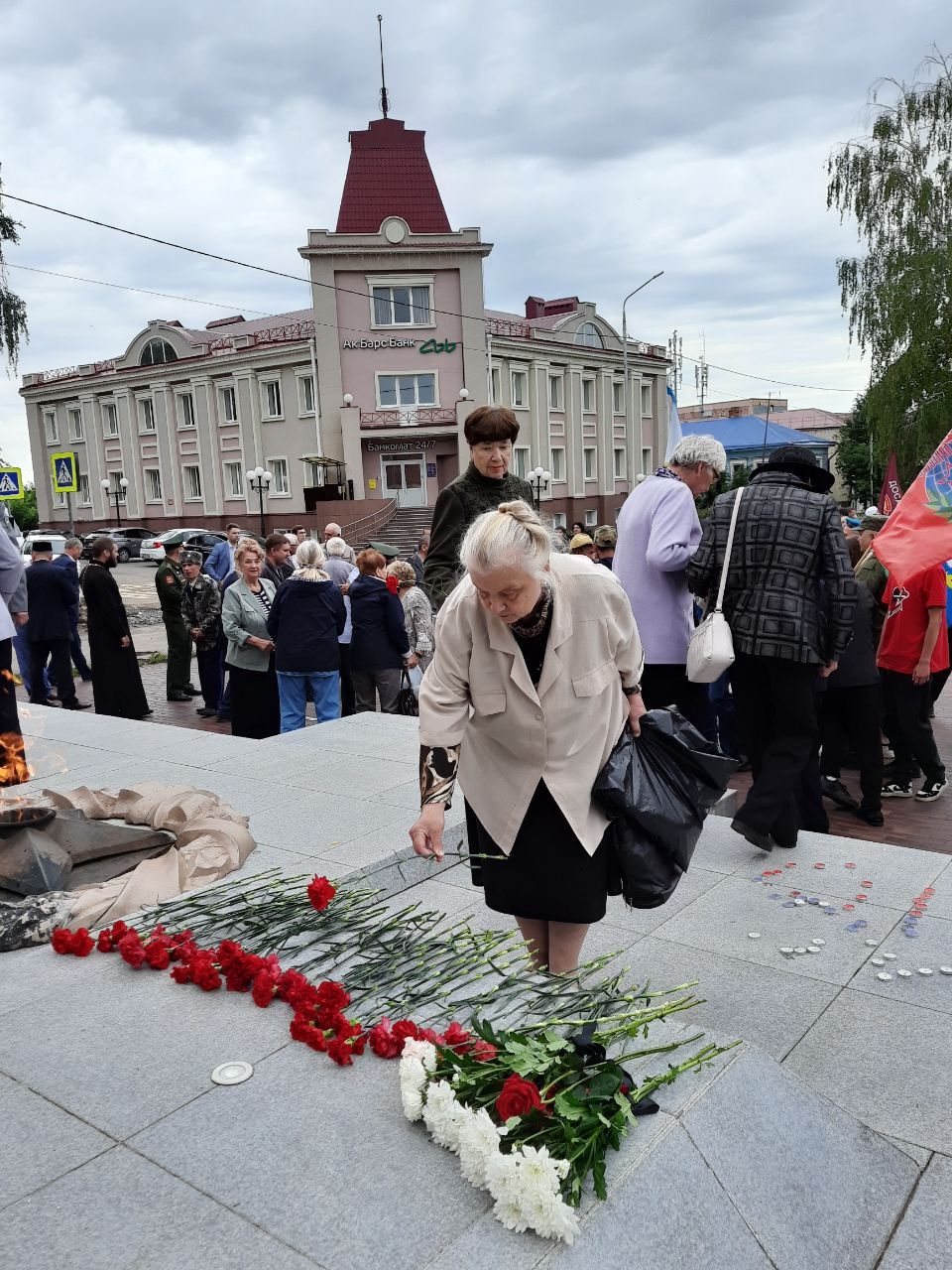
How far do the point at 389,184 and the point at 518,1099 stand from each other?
147 feet

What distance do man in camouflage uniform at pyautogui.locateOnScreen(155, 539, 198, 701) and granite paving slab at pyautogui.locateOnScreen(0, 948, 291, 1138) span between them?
25.0 feet

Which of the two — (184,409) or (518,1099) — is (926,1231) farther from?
(184,409)

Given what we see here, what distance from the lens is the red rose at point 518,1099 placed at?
7.16 ft

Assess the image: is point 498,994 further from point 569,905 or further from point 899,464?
point 899,464

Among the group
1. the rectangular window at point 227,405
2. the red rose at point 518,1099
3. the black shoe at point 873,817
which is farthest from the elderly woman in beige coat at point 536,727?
the rectangular window at point 227,405

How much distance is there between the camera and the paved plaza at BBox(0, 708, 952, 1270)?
83.3 inches

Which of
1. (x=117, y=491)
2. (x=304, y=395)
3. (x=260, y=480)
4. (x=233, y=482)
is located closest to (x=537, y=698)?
(x=260, y=480)

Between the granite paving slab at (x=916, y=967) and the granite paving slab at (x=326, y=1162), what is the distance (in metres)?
1.97

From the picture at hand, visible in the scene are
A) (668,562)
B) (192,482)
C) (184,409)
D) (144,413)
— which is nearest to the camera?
(668,562)

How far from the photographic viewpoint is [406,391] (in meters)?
40.5

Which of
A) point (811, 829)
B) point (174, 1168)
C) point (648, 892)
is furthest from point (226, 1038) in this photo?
point (811, 829)

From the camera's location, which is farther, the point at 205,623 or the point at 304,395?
the point at 304,395

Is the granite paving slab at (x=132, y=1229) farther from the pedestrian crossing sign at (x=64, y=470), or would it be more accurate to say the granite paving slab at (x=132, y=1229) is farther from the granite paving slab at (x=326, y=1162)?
the pedestrian crossing sign at (x=64, y=470)

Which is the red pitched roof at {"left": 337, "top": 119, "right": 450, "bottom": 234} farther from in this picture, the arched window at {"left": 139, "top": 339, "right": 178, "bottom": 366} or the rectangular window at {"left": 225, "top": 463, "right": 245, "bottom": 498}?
the rectangular window at {"left": 225, "top": 463, "right": 245, "bottom": 498}
